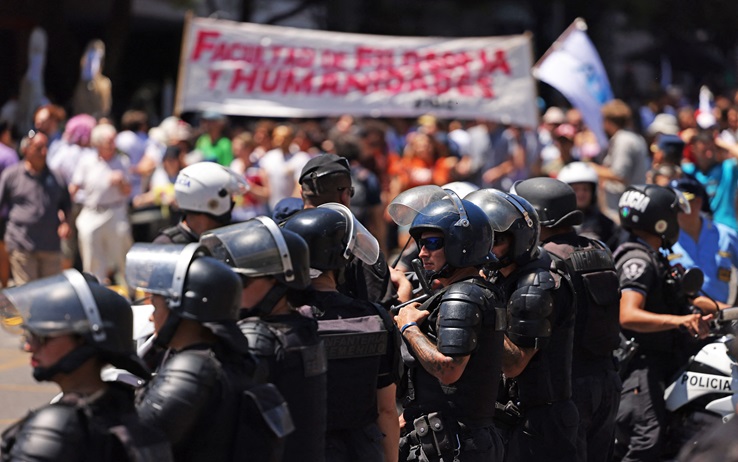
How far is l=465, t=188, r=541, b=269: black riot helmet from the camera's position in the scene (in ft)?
18.5

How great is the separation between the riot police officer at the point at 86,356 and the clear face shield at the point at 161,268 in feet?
0.82

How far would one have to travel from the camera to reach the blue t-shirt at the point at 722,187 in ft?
37.3

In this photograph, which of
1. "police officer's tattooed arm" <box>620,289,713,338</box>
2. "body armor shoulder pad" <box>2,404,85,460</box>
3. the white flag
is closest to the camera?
"body armor shoulder pad" <box>2,404,85,460</box>

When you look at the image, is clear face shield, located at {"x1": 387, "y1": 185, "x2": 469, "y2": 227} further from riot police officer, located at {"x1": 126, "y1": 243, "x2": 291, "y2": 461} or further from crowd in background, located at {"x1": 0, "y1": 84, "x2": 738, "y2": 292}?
crowd in background, located at {"x1": 0, "y1": 84, "x2": 738, "y2": 292}

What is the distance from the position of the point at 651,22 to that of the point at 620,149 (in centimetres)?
1807

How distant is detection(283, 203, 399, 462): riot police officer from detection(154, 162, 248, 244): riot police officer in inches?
78.9

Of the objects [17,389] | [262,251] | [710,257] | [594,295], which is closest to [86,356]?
[262,251]

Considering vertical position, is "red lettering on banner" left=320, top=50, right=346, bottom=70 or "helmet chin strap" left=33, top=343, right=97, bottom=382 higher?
"helmet chin strap" left=33, top=343, right=97, bottom=382

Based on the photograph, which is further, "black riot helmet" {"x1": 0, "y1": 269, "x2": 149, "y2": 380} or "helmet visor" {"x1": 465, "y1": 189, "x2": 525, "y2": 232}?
"helmet visor" {"x1": 465, "y1": 189, "x2": 525, "y2": 232}

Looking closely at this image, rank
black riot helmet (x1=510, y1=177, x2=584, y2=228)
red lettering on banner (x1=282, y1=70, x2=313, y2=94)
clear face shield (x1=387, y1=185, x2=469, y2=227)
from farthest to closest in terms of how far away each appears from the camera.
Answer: red lettering on banner (x1=282, y1=70, x2=313, y2=94) < black riot helmet (x1=510, y1=177, x2=584, y2=228) < clear face shield (x1=387, y1=185, x2=469, y2=227)

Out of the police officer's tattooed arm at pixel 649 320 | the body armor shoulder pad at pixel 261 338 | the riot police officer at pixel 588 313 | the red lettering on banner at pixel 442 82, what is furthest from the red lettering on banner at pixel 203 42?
the body armor shoulder pad at pixel 261 338

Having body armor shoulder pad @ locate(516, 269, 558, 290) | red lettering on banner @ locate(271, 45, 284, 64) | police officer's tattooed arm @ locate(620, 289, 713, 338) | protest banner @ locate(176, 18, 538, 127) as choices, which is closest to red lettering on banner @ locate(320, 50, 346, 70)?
protest banner @ locate(176, 18, 538, 127)

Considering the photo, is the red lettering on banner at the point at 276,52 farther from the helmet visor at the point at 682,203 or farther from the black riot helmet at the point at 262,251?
the black riot helmet at the point at 262,251

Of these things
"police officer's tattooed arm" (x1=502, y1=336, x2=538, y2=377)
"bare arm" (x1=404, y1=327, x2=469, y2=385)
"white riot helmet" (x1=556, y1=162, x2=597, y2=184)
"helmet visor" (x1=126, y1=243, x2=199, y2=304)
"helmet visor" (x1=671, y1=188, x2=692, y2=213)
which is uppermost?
"helmet visor" (x1=126, y1=243, x2=199, y2=304)
